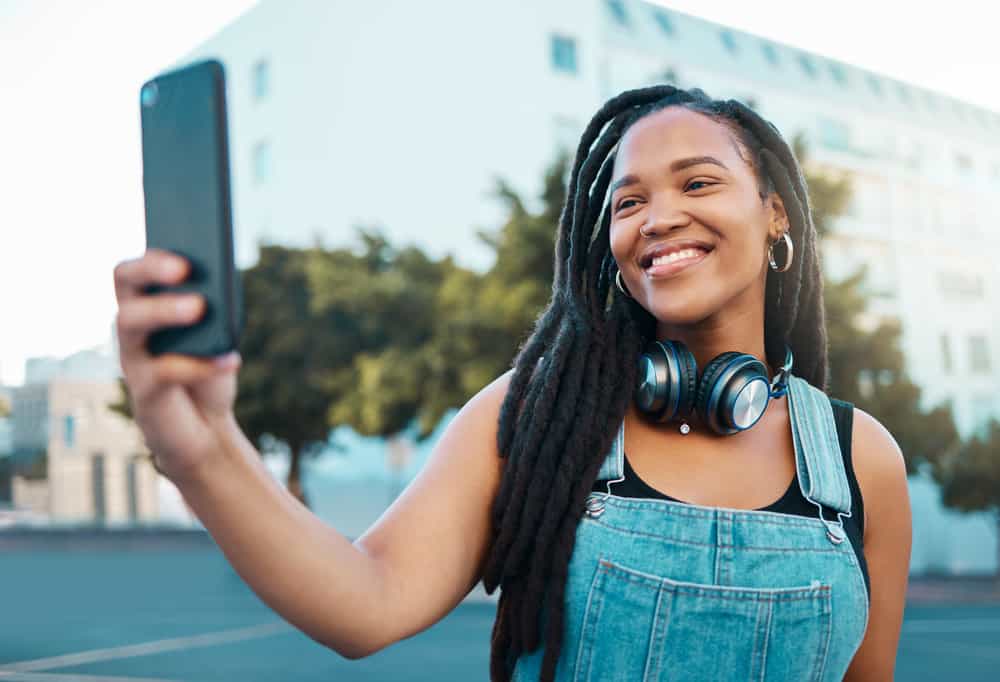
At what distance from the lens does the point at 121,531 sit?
34906mm

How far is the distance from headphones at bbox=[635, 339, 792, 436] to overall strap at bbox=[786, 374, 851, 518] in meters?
0.10

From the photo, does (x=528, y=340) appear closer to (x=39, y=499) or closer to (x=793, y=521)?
(x=793, y=521)

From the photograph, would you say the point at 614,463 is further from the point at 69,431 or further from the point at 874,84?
the point at 874,84

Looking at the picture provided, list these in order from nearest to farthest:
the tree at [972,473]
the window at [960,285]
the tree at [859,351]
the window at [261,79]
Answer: the tree at [859,351] → the tree at [972,473] → the window at [960,285] → the window at [261,79]

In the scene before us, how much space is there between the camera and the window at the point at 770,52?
3341cm

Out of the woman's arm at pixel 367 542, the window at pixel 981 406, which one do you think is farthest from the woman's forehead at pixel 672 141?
the window at pixel 981 406

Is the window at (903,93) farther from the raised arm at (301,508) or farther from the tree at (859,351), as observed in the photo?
the raised arm at (301,508)

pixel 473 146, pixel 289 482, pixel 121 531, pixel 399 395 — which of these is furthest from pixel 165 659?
pixel 121 531

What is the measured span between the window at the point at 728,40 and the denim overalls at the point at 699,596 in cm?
3306

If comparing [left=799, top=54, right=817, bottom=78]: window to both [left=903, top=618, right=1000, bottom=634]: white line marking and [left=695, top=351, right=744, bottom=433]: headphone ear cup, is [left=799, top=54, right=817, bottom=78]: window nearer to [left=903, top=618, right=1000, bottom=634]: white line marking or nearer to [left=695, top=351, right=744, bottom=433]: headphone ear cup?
[left=903, top=618, right=1000, bottom=634]: white line marking

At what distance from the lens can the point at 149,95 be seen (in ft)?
3.18

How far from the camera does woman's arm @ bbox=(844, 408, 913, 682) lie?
1.73m

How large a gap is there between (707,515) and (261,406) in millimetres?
23164

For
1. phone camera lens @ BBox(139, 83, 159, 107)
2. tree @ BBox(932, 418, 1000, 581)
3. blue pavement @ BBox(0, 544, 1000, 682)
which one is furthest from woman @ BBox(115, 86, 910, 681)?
tree @ BBox(932, 418, 1000, 581)
